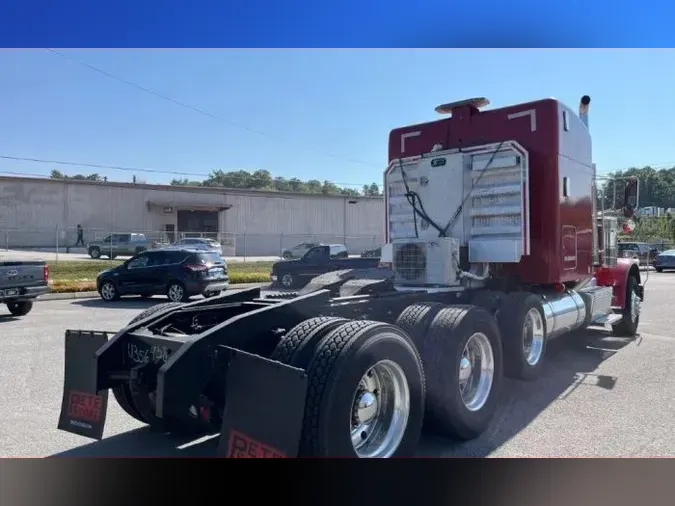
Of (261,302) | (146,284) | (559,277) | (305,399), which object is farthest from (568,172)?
(146,284)

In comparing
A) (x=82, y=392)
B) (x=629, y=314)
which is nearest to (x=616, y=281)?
(x=629, y=314)

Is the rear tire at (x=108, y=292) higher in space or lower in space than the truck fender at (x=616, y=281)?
lower

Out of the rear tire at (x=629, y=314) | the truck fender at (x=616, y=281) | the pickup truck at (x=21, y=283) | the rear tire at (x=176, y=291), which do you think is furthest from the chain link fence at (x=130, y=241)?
the truck fender at (x=616, y=281)

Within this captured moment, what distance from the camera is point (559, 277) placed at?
23.6 feet

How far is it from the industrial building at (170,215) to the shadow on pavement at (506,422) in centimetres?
1743

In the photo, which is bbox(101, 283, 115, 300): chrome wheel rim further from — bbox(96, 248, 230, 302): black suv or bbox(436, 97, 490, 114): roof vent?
bbox(436, 97, 490, 114): roof vent

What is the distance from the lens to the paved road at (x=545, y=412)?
182 inches

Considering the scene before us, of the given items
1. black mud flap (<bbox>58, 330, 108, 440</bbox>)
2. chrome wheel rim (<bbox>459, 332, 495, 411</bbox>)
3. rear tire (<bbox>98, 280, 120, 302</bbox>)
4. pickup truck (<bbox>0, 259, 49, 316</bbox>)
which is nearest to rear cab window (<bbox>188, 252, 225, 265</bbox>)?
rear tire (<bbox>98, 280, 120, 302</bbox>)

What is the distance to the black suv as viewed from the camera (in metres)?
16.6

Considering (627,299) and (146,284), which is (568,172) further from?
(146,284)

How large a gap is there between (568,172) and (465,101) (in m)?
1.52

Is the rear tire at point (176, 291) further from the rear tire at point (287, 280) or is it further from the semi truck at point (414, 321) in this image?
the semi truck at point (414, 321)

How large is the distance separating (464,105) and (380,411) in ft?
14.6

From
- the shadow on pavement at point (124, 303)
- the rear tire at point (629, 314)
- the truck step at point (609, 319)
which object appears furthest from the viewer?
the shadow on pavement at point (124, 303)
